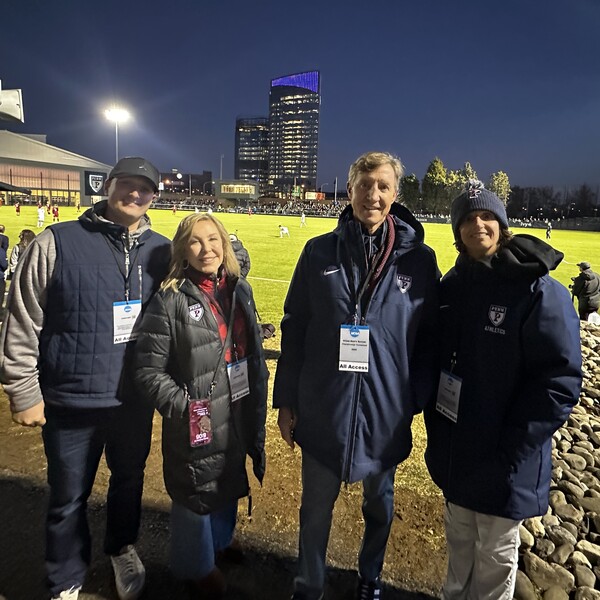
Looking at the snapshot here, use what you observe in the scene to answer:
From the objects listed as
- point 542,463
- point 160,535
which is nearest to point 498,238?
point 542,463

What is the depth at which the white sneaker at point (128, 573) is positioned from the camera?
102 inches

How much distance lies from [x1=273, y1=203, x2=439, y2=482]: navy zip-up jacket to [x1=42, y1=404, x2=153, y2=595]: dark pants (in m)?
1.00

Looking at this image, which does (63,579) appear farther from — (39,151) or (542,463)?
(39,151)

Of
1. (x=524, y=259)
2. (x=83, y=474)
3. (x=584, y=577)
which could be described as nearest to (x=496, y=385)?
(x=524, y=259)

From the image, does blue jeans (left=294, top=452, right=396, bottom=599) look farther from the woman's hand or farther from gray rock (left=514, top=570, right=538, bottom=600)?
gray rock (left=514, top=570, right=538, bottom=600)

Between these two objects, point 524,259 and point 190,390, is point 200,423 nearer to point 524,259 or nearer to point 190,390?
point 190,390

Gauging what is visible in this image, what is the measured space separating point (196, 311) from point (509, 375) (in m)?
1.62

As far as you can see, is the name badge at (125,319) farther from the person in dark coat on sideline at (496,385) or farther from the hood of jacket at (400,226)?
the person in dark coat on sideline at (496,385)

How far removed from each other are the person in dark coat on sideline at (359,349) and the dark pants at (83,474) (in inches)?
35.8

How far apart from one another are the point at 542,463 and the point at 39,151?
9301 cm

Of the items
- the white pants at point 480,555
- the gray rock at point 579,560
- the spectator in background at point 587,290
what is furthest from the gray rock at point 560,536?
the spectator in background at point 587,290

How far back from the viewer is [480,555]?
7.68ft

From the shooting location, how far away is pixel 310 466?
7.97ft

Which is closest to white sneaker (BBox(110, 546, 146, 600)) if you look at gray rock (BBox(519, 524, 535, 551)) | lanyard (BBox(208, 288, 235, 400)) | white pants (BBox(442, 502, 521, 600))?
lanyard (BBox(208, 288, 235, 400))
